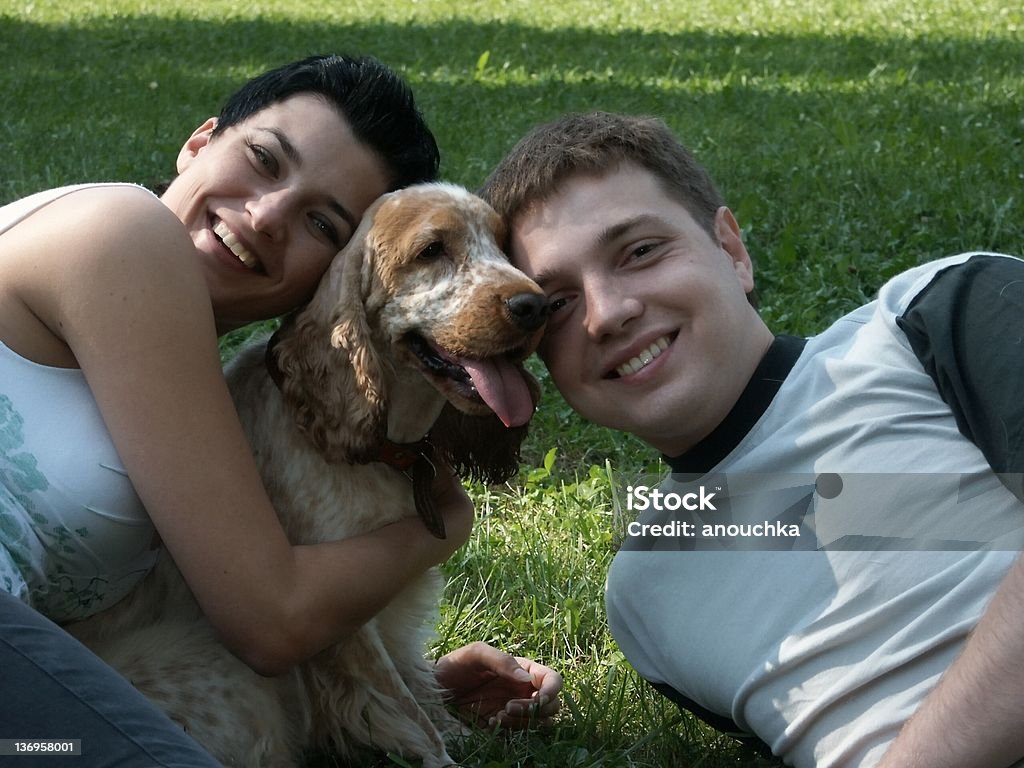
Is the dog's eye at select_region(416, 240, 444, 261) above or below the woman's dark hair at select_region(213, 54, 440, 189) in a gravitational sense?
below

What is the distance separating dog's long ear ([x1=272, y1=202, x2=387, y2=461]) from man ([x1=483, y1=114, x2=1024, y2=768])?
0.43 meters

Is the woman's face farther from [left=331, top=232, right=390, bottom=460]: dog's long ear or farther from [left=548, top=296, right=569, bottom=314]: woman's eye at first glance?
[left=548, top=296, right=569, bottom=314]: woman's eye

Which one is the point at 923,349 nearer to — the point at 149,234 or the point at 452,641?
the point at 149,234

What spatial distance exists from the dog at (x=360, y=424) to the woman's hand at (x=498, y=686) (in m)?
0.21

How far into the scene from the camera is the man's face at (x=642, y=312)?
3014 mm

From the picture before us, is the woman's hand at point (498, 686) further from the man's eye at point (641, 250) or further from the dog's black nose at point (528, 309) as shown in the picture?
the man's eye at point (641, 250)

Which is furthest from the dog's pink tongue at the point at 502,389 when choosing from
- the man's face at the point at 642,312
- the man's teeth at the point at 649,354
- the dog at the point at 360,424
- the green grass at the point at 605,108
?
the green grass at the point at 605,108

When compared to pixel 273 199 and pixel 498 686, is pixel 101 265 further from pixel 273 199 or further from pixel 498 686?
pixel 498 686

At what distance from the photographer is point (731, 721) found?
123 inches

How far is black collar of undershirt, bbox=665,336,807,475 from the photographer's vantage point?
3.02 metres

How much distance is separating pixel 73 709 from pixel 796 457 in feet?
5.06

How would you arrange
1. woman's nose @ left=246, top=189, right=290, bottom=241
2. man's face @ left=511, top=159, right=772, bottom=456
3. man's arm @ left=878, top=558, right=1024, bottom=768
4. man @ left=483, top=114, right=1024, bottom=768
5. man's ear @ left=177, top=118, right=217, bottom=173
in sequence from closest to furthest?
man's arm @ left=878, top=558, right=1024, bottom=768, man @ left=483, top=114, right=1024, bottom=768, man's face @ left=511, top=159, right=772, bottom=456, woman's nose @ left=246, top=189, right=290, bottom=241, man's ear @ left=177, top=118, right=217, bottom=173

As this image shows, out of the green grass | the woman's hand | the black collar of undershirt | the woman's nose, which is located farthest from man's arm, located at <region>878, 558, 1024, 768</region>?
the woman's nose

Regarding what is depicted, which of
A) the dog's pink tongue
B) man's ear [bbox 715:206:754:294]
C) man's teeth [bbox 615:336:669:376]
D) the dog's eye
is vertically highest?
man's ear [bbox 715:206:754:294]
